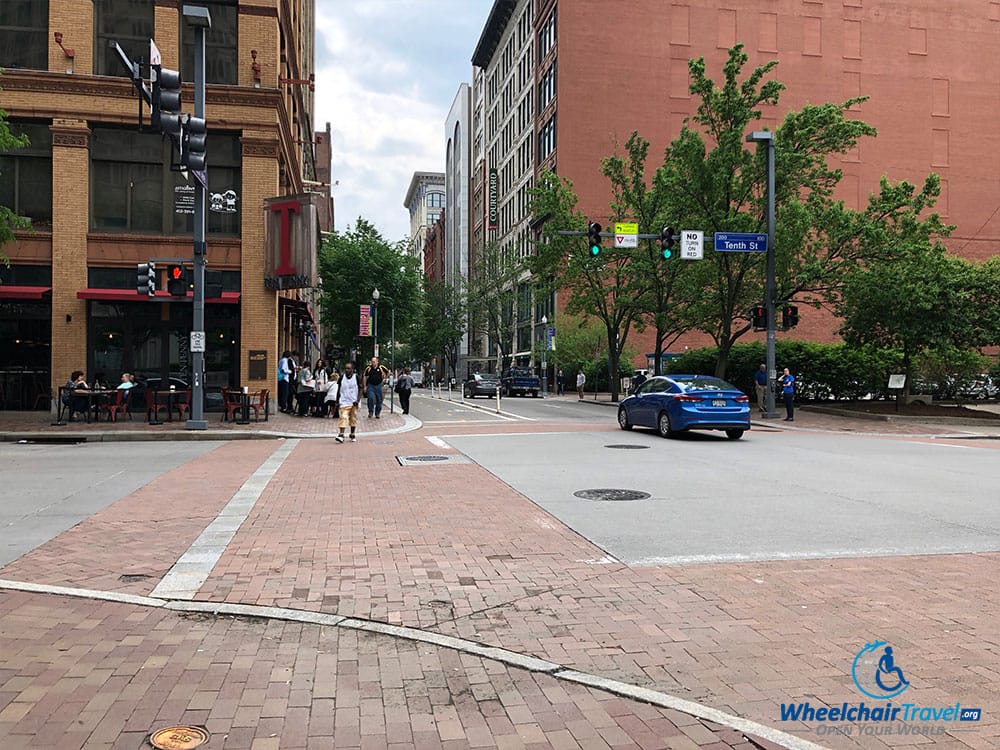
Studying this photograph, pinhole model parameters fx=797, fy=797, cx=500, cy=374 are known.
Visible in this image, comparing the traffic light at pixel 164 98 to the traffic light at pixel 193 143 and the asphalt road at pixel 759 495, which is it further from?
the asphalt road at pixel 759 495

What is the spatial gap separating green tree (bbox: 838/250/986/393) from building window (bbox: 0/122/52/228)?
2525 cm

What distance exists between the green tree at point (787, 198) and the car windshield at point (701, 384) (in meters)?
12.1

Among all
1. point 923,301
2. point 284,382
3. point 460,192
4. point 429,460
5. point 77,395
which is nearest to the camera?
point 429,460

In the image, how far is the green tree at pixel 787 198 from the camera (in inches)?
1120

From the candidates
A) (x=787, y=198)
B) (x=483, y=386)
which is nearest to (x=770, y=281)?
(x=787, y=198)

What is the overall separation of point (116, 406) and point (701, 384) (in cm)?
1478

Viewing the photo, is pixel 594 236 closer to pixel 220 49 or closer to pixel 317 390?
pixel 317 390

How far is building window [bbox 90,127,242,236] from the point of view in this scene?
23156 millimetres

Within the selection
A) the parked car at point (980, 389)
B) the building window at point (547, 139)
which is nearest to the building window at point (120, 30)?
the parked car at point (980, 389)

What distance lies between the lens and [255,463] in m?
13.4

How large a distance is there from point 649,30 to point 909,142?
21.7m

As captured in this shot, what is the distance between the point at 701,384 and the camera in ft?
59.6

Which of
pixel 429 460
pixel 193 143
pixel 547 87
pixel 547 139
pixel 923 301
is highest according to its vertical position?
pixel 547 87

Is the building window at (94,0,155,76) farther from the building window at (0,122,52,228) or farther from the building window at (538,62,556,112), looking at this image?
the building window at (538,62,556,112)
